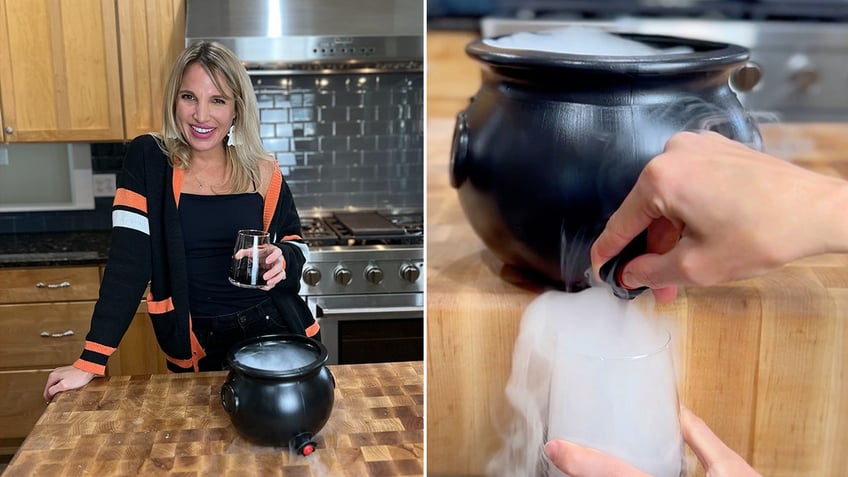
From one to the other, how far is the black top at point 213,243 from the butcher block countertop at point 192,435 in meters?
0.17

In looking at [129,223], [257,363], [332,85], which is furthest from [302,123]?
[257,363]

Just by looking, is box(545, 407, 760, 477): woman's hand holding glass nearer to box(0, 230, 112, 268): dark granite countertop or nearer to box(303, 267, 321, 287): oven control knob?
box(303, 267, 321, 287): oven control knob

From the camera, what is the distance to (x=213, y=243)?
859 millimetres

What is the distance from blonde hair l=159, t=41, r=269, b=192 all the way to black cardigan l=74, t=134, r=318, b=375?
3 centimetres

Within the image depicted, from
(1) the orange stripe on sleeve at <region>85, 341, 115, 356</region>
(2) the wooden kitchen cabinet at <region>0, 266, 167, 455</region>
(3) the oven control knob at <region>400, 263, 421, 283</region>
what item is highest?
(1) the orange stripe on sleeve at <region>85, 341, 115, 356</region>

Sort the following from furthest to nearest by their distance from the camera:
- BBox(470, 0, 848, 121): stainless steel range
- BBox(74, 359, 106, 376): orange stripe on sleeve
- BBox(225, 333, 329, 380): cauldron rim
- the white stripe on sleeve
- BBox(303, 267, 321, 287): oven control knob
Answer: BBox(303, 267, 321, 287): oven control knob < the white stripe on sleeve < BBox(74, 359, 106, 376): orange stripe on sleeve < BBox(225, 333, 329, 380): cauldron rim < BBox(470, 0, 848, 121): stainless steel range

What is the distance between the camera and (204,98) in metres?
0.85

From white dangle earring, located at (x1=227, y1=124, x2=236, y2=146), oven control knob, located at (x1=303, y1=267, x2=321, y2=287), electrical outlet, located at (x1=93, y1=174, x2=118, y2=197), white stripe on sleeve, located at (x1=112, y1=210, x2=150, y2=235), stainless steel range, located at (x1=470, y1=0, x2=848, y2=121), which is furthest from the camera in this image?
electrical outlet, located at (x1=93, y1=174, x2=118, y2=197)

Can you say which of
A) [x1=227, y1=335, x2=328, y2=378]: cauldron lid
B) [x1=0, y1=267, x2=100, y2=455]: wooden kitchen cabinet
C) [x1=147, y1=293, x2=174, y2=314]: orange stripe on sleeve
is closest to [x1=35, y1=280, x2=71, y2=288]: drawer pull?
[x1=0, y1=267, x2=100, y2=455]: wooden kitchen cabinet

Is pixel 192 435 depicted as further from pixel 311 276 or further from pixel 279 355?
pixel 311 276

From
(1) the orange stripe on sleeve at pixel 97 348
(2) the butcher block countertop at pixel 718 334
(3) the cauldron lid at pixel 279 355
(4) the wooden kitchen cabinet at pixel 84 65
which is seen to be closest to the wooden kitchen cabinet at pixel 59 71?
(4) the wooden kitchen cabinet at pixel 84 65

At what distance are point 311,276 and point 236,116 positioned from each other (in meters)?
0.51

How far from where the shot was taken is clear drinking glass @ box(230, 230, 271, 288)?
69 cm

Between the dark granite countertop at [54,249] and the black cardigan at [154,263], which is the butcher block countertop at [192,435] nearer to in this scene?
the black cardigan at [154,263]
